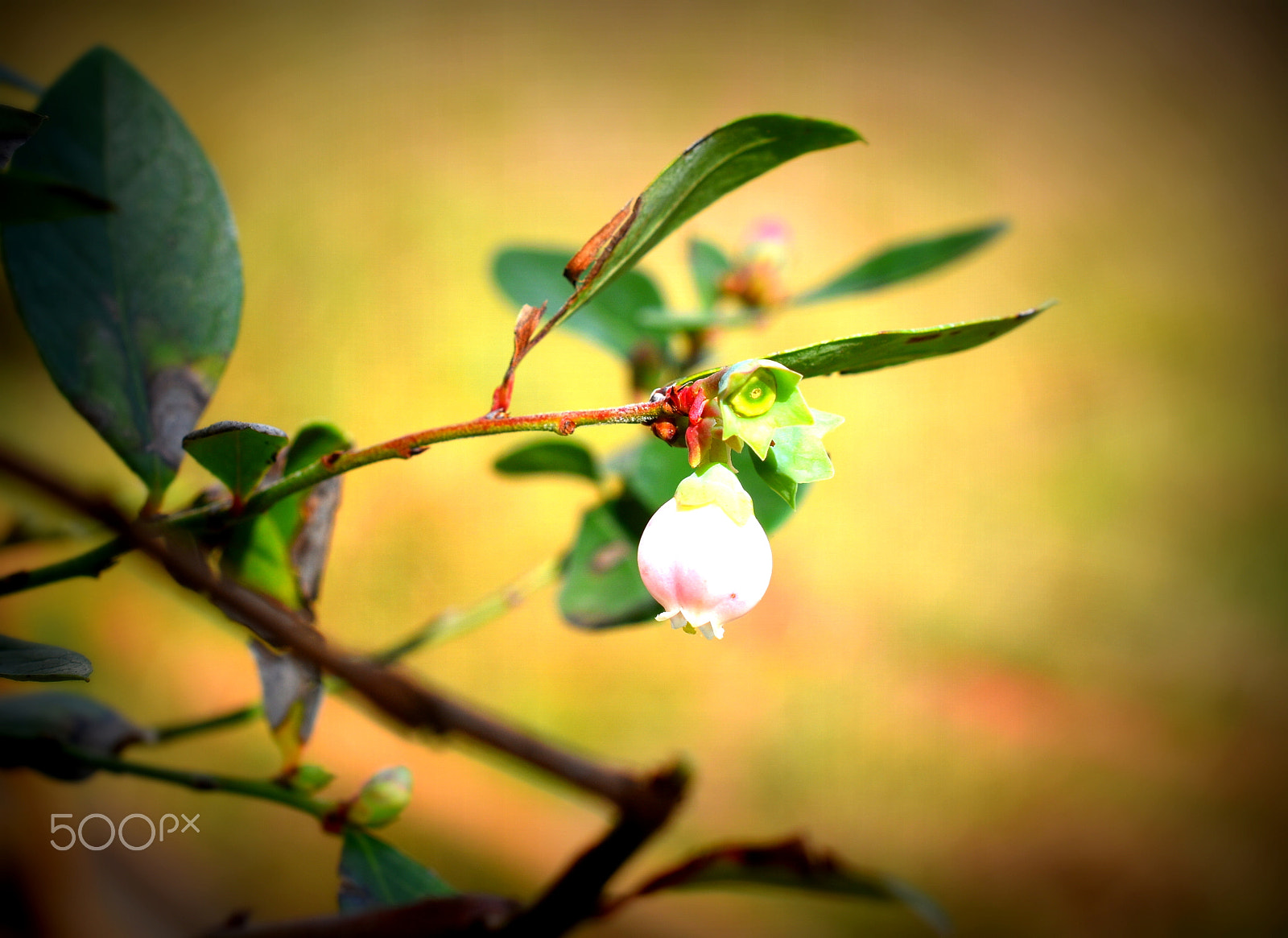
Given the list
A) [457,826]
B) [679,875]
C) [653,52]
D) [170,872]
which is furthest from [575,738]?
[653,52]

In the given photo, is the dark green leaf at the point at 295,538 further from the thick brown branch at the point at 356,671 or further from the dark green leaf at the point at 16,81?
the dark green leaf at the point at 16,81

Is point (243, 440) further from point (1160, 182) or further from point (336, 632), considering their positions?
point (1160, 182)

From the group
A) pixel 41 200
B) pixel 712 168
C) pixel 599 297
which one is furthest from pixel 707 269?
pixel 41 200

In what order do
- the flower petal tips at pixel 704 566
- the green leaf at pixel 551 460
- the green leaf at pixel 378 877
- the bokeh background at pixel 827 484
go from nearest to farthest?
the flower petal tips at pixel 704 566 < the green leaf at pixel 378 877 < the green leaf at pixel 551 460 < the bokeh background at pixel 827 484

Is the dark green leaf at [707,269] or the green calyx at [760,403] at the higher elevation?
the dark green leaf at [707,269]

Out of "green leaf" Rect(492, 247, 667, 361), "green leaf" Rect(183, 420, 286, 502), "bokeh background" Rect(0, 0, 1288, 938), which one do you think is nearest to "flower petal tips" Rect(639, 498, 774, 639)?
"green leaf" Rect(183, 420, 286, 502)

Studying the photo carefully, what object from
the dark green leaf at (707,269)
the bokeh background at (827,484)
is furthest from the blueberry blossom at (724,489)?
the bokeh background at (827,484)

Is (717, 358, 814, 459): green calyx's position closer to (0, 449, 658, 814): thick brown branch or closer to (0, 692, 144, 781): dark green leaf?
(0, 449, 658, 814): thick brown branch

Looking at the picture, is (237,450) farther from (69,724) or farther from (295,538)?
(69,724)
